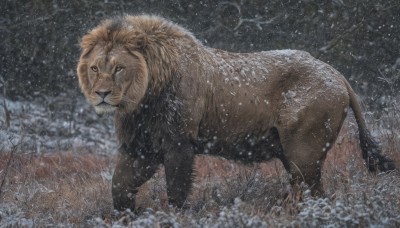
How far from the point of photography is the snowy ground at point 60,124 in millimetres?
12381

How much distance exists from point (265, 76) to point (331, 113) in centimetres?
68

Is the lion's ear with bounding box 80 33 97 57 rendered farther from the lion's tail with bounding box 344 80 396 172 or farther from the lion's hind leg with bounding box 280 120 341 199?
the lion's tail with bounding box 344 80 396 172

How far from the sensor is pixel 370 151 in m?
6.52

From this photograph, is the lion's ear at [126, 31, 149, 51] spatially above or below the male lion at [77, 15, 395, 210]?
above

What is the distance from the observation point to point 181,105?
19.5 feet

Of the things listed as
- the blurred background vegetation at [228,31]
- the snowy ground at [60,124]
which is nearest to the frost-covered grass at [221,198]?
the snowy ground at [60,124]

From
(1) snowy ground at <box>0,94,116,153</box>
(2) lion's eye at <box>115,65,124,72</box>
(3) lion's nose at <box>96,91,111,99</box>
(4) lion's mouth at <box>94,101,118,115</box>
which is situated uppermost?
(2) lion's eye at <box>115,65,124,72</box>

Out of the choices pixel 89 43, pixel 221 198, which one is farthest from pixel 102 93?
pixel 221 198

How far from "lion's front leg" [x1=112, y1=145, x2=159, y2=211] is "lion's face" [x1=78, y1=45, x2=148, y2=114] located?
0.54 metres

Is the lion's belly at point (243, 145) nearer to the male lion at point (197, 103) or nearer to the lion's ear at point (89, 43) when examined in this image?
the male lion at point (197, 103)

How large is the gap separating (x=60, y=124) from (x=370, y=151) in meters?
8.01

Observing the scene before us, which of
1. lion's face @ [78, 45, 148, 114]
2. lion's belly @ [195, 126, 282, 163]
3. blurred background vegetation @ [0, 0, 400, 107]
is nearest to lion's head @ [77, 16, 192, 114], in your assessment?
lion's face @ [78, 45, 148, 114]

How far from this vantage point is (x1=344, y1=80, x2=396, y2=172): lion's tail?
646 cm

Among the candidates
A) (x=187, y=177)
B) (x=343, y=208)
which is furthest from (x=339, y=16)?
(x=343, y=208)
